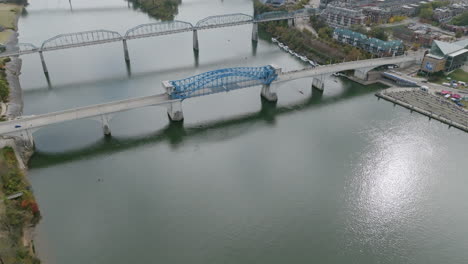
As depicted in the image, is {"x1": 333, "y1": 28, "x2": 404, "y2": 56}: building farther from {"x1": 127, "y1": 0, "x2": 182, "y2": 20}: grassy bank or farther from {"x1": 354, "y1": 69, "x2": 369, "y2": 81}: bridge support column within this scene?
{"x1": 127, "y1": 0, "x2": 182, "y2": 20}: grassy bank

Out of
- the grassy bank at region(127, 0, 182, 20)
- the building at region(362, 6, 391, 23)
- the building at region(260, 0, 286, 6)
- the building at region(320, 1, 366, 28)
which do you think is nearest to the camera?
the building at region(320, 1, 366, 28)

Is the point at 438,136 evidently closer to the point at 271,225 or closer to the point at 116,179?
the point at 271,225

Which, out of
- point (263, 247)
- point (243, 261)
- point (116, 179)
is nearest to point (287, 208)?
point (263, 247)

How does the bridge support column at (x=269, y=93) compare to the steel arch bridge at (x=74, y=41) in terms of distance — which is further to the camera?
the steel arch bridge at (x=74, y=41)

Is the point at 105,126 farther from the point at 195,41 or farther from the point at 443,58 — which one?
the point at 443,58

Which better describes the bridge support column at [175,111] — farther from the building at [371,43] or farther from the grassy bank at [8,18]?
the grassy bank at [8,18]

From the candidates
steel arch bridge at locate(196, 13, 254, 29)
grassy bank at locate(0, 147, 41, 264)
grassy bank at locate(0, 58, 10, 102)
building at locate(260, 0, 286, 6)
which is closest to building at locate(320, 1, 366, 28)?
steel arch bridge at locate(196, 13, 254, 29)

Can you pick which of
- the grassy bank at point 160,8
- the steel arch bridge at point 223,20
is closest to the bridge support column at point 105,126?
the steel arch bridge at point 223,20
